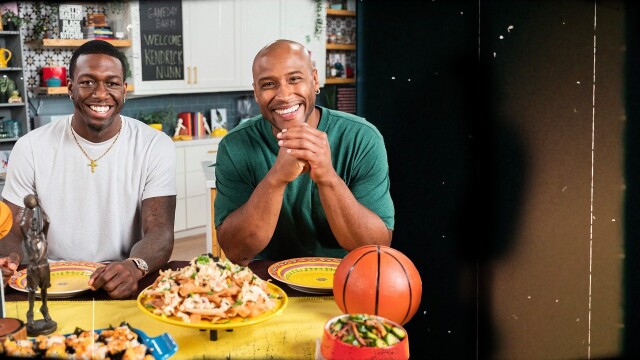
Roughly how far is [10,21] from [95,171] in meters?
2.92

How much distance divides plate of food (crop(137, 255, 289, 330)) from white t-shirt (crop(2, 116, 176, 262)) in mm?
850

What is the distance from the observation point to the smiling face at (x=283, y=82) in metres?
1.74

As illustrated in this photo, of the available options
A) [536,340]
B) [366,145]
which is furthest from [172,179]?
[536,340]

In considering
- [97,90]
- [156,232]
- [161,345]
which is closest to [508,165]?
[161,345]

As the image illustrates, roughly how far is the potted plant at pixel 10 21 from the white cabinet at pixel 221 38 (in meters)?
0.89

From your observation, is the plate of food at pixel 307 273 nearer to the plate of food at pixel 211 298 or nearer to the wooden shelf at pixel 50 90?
the plate of food at pixel 211 298

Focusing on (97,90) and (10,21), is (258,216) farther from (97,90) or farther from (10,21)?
(10,21)

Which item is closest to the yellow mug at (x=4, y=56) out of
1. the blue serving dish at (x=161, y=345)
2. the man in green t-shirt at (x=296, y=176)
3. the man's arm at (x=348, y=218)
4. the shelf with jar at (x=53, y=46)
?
the shelf with jar at (x=53, y=46)

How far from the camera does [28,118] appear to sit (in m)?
4.61

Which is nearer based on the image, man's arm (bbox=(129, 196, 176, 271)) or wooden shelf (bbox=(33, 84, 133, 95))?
man's arm (bbox=(129, 196, 176, 271))

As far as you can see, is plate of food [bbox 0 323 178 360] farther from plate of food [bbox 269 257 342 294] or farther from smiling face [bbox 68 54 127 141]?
smiling face [bbox 68 54 127 141]

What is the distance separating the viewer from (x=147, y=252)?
1.68 metres

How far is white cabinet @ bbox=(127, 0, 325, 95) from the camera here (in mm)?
5258

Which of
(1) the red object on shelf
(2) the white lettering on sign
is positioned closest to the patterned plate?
(1) the red object on shelf
